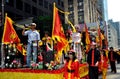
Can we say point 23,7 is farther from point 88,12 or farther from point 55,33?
point 88,12

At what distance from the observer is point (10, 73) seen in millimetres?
12961

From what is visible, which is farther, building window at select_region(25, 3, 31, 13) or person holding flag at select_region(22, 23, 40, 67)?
building window at select_region(25, 3, 31, 13)

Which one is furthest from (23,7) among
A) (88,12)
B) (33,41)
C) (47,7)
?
(88,12)

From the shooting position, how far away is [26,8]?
62.1 metres

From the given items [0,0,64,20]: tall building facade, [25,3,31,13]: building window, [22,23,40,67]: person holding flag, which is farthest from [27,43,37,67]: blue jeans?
[25,3,31,13]: building window

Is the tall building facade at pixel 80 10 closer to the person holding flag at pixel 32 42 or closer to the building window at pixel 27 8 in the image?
the building window at pixel 27 8

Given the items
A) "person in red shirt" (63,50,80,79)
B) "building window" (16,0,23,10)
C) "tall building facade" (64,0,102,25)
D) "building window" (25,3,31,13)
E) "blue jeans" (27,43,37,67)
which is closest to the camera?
"person in red shirt" (63,50,80,79)

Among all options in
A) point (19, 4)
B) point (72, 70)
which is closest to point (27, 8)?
point (19, 4)

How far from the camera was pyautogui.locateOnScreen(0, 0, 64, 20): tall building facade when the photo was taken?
55.2 metres

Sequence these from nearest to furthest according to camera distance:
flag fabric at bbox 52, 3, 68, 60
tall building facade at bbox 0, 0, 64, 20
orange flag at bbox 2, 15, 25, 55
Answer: flag fabric at bbox 52, 3, 68, 60, orange flag at bbox 2, 15, 25, 55, tall building facade at bbox 0, 0, 64, 20

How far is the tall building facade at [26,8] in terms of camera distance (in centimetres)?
5515

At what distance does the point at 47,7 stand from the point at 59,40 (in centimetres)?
6183

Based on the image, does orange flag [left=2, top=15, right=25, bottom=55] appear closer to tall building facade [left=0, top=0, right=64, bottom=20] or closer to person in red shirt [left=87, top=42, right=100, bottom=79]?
person in red shirt [left=87, top=42, right=100, bottom=79]

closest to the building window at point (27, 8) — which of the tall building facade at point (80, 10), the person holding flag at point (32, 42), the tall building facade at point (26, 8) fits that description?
the tall building facade at point (26, 8)
